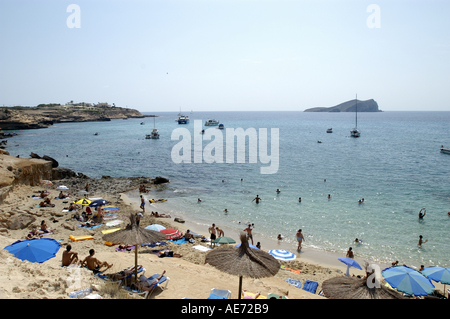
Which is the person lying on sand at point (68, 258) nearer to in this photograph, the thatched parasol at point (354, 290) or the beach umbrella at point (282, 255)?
the thatched parasol at point (354, 290)

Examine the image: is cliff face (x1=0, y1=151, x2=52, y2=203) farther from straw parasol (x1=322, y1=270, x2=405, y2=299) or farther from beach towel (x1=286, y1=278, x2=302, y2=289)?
straw parasol (x1=322, y1=270, x2=405, y2=299)

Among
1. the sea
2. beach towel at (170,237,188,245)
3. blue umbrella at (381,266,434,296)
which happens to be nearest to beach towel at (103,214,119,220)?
the sea

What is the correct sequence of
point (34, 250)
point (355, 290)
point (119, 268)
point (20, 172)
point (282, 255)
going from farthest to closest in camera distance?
point (20, 172) → point (282, 255) → point (119, 268) → point (34, 250) → point (355, 290)

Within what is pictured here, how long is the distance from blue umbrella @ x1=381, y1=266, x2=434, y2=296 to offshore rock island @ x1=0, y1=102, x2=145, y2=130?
107317 millimetres

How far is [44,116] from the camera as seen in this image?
398 feet

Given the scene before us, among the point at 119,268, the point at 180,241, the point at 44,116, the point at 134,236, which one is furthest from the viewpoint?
the point at 44,116

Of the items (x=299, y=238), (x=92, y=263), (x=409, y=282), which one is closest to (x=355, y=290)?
(x=409, y=282)

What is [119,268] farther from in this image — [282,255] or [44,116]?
[44,116]

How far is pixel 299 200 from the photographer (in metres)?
24.3

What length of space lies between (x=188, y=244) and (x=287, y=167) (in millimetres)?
27088

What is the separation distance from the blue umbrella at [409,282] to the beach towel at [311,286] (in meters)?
2.62

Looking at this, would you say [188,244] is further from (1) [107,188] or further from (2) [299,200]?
(1) [107,188]

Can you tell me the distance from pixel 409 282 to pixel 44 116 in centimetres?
14259
